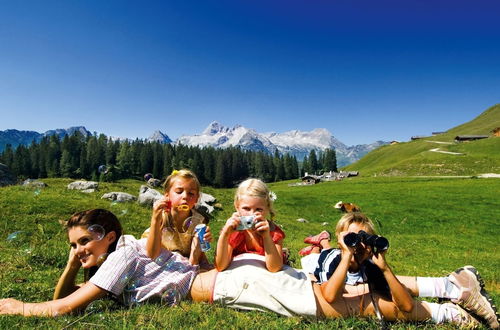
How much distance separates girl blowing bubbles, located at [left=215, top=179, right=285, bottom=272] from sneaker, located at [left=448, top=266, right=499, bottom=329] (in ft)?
9.93

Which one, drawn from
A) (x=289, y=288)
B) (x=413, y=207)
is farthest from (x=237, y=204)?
(x=413, y=207)

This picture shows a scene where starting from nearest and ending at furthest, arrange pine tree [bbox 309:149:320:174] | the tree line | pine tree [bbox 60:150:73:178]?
1. pine tree [bbox 60:150:73:178]
2. the tree line
3. pine tree [bbox 309:149:320:174]

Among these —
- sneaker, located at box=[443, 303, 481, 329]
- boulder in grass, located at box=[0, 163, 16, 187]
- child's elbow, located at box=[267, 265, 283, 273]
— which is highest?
boulder in grass, located at box=[0, 163, 16, 187]

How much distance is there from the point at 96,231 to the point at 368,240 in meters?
4.32

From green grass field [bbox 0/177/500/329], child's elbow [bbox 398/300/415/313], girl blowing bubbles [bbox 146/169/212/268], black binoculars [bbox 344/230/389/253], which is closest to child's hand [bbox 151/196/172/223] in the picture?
girl blowing bubbles [bbox 146/169/212/268]

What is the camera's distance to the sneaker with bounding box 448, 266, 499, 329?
4406 mm

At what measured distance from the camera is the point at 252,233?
5.65 metres

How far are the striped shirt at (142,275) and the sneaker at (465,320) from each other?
4450mm

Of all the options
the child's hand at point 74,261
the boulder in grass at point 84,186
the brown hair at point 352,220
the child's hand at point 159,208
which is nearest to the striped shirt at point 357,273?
the brown hair at point 352,220

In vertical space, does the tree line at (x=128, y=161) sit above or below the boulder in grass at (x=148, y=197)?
above

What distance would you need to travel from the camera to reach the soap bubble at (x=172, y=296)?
4.77m

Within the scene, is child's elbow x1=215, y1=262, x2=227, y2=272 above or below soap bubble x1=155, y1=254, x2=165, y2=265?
below

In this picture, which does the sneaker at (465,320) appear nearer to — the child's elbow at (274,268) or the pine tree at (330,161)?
the child's elbow at (274,268)

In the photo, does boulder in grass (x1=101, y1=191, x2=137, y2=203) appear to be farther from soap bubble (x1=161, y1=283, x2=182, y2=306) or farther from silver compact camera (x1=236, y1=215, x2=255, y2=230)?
silver compact camera (x1=236, y1=215, x2=255, y2=230)
